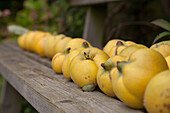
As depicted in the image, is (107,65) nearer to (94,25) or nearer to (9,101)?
(9,101)

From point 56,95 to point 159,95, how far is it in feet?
1.46

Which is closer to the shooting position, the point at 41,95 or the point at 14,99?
the point at 41,95

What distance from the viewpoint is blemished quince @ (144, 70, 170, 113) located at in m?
0.62

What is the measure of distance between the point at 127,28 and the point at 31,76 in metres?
2.70

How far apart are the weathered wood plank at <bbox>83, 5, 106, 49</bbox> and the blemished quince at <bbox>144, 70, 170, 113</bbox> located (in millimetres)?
2256

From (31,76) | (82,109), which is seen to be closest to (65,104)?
(82,109)

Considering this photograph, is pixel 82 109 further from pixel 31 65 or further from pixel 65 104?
pixel 31 65

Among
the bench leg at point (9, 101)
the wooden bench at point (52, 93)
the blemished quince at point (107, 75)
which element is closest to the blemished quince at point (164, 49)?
the blemished quince at point (107, 75)

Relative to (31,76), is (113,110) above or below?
above

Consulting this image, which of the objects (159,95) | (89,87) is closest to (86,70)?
(89,87)

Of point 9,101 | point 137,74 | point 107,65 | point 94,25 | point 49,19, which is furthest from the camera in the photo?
point 49,19

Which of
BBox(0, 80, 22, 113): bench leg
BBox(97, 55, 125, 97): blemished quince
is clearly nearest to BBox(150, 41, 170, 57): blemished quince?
BBox(97, 55, 125, 97): blemished quince

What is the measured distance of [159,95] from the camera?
2.06 feet

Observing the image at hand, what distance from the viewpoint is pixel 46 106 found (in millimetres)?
898
